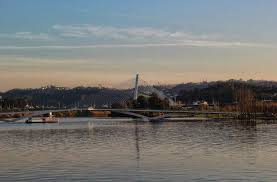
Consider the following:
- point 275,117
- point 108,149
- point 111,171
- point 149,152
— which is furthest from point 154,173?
point 275,117

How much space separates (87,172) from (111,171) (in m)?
0.94

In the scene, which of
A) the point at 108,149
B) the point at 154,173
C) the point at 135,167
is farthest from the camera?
the point at 108,149

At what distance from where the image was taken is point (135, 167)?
25609 millimetres

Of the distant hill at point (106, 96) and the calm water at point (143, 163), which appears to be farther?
the distant hill at point (106, 96)

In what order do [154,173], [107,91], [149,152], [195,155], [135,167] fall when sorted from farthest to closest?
1. [107,91]
2. [149,152]
3. [195,155]
4. [135,167]
5. [154,173]

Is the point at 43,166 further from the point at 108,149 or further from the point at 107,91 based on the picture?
the point at 107,91

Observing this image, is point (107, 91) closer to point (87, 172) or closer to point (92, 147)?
point (92, 147)

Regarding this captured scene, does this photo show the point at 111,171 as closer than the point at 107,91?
Yes

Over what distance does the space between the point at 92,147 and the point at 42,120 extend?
74168 millimetres

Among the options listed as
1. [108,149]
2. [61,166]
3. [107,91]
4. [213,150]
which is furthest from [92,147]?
[107,91]

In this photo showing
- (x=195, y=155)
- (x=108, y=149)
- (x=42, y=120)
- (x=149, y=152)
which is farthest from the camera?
(x=42, y=120)

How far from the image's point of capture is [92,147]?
1503 inches

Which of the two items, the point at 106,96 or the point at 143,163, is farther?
the point at 106,96

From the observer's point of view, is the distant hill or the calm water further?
the distant hill
